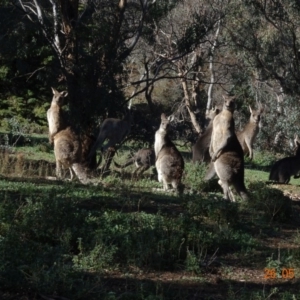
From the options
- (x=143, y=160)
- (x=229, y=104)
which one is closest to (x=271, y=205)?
(x=229, y=104)

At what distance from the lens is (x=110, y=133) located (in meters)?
16.5

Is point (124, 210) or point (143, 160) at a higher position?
point (143, 160)

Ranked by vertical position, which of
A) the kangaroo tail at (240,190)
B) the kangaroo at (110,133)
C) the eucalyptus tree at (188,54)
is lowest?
the kangaroo tail at (240,190)

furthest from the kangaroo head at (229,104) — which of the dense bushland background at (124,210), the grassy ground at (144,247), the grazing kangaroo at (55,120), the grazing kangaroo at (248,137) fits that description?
the grazing kangaroo at (248,137)

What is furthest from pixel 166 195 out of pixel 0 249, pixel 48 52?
pixel 48 52

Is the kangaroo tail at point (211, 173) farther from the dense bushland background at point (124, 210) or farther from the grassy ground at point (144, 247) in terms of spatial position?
the grassy ground at point (144, 247)

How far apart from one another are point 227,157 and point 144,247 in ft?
17.0

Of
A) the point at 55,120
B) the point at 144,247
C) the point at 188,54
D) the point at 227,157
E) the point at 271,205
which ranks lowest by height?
the point at 144,247

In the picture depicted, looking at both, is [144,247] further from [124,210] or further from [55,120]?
[55,120]

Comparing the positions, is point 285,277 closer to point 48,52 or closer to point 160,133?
point 160,133

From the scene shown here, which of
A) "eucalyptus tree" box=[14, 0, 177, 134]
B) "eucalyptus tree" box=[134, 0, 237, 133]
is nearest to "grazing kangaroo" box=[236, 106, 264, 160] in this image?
"eucalyptus tree" box=[134, 0, 237, 133]

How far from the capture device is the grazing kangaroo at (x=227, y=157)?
12898 mm

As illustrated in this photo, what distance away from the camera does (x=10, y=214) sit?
8.91 meters

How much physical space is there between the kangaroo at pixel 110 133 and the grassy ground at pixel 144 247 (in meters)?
4.80
